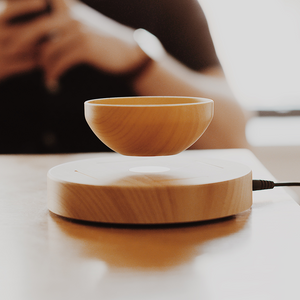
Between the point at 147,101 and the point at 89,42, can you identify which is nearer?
the point at 147,101

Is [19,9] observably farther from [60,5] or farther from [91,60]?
[91,60]

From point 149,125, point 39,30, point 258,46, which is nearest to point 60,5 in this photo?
point 39,30

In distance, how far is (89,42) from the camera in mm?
1263

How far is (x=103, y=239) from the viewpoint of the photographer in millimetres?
493

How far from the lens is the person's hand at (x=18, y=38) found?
126cm

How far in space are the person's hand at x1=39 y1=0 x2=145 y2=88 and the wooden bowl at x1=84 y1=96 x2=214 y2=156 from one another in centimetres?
69

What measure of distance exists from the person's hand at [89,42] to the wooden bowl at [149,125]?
2.27 ft

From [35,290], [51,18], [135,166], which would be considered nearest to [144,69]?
[51,18]

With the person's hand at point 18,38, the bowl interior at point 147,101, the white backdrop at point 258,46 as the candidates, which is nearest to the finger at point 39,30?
the person's hand at point 18,38

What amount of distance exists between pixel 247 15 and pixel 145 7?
0.32m

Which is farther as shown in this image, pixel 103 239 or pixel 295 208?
pixel 295 208

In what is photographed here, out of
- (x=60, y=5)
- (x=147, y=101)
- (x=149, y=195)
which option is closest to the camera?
(x=149, y=195)

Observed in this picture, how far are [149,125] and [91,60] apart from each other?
2.53ft

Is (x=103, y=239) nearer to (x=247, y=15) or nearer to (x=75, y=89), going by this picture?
(x=75, y=89)
